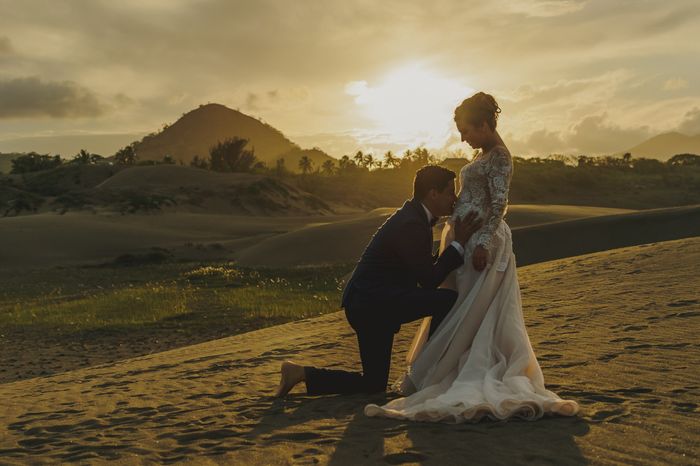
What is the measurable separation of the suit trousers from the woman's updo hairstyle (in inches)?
51.1

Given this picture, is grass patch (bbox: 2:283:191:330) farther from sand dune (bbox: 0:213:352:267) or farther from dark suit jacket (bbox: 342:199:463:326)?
sand dune (bbox: 0:213:352:267)

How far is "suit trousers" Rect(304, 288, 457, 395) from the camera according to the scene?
19.3ft

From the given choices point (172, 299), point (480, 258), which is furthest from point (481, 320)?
point (172, 299)

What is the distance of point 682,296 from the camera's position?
30.6 ft

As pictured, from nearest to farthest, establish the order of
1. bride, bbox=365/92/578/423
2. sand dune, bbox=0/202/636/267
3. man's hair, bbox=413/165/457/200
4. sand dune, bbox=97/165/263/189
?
bride, bbox=365/92/578/423 → man's hair, bbox=413/165/457/200 → sand dune, bbox=0/202/636/267 → sand dune, bbox=97/165/263/189

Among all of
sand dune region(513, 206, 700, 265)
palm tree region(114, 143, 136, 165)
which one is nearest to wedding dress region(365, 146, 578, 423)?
sand dune region(513, 206, 700, 265)

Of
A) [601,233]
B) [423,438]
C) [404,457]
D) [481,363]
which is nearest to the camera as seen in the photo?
[404,457]

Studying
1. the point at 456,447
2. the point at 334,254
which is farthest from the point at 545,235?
the point at 456,447

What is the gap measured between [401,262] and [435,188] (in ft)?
2.16

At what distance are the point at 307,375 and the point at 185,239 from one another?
39375 mm

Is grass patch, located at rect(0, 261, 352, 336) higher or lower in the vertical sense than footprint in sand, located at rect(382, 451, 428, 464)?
lower

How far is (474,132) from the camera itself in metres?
5.77

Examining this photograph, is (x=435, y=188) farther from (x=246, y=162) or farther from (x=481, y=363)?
(x=246, y=162)

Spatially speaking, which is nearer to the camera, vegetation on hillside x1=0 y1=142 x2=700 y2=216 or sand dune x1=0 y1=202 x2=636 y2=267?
sand dune x1=0 y1=202 x2=636 y2=267
